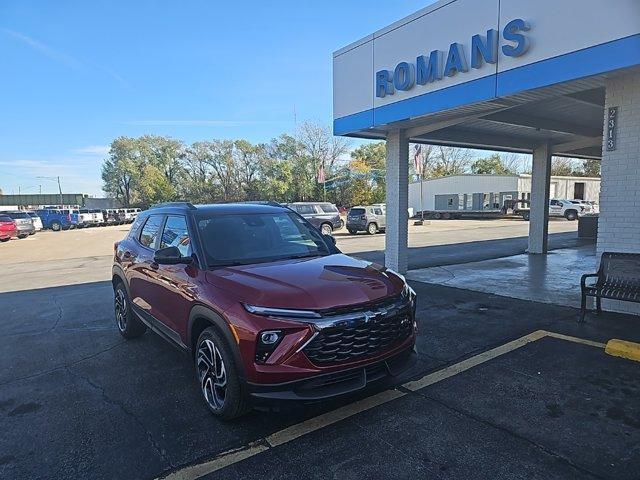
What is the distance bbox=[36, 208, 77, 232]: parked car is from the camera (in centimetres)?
3744

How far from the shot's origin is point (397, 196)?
991 cm

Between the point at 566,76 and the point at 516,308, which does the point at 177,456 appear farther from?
the point at 566,76

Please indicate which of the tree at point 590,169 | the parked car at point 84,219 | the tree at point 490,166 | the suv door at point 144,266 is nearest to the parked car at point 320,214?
the suv door at point 144,266

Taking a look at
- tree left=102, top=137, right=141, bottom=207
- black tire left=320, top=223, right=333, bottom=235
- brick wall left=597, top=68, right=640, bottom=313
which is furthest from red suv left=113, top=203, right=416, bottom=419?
tree left=102, top=137, right=141, bottom=207

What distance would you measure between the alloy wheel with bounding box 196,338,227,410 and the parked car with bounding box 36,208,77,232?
135ft

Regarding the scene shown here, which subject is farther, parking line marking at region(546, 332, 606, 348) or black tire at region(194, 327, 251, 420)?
parking line marking at region(546, 332, 606, 348)

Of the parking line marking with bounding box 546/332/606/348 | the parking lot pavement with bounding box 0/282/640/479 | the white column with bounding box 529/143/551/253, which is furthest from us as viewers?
the white column with bounding box 529/143/551/253

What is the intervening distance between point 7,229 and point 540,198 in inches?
1157

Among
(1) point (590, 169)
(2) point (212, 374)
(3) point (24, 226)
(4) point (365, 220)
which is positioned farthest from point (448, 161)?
(2) point (212, 374)

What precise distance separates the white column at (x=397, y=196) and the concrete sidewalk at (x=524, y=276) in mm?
606

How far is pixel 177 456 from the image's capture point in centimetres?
285

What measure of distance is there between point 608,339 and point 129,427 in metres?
5.35

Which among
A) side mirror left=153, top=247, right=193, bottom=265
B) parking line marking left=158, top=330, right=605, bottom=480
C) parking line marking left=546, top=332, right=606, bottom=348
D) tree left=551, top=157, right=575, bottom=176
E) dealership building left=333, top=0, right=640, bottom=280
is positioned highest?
tree left=551, top=157, right=575, bottom=176

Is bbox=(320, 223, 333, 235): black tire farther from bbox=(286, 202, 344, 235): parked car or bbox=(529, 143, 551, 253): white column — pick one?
bbox=(529, 143, 551, 253): white column
